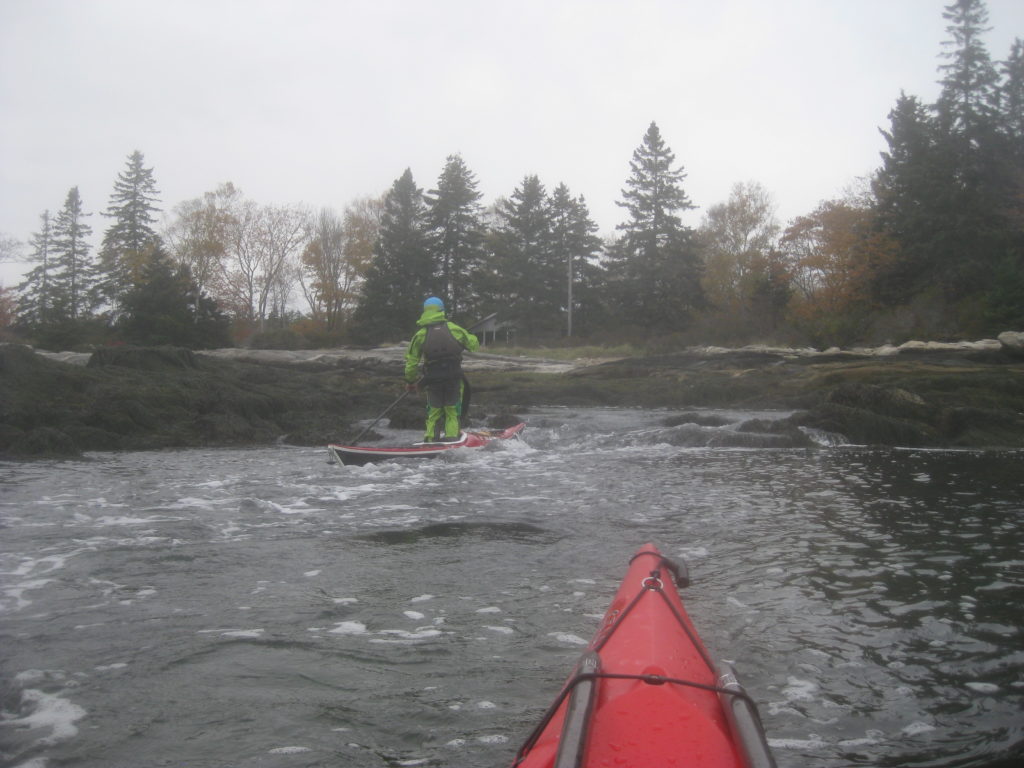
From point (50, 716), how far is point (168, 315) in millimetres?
31913

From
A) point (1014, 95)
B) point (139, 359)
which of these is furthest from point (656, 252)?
point (139, 359)

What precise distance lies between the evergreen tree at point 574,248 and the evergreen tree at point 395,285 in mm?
7716

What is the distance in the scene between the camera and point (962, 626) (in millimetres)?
3674

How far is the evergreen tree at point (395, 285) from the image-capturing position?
41.3 meters

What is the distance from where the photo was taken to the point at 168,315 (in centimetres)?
3167

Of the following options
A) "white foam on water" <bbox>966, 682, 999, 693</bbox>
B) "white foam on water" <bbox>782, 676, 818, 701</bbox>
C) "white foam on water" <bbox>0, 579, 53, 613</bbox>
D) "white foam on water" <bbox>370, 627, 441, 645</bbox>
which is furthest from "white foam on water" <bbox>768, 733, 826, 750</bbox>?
"white foam on water" <bbox>0, 579, 53, 613</bbox>

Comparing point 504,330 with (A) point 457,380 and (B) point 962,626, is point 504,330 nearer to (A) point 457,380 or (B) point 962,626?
(A) point 457,380

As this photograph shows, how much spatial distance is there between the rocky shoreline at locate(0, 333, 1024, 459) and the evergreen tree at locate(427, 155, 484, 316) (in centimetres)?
2071

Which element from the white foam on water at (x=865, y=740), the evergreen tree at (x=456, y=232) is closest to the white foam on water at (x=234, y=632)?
the white foam on water at (x=865, y=740)

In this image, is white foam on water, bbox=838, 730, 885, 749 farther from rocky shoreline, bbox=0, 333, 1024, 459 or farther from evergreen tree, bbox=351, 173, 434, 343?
evergreen tree, bbox=351, 173, 434, 343

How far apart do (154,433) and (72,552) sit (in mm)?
7212

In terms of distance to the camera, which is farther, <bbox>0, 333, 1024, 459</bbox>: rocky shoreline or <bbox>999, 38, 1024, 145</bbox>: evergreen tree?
<bbox>999, 38, 1024, 145</bbox>: evergreen tree

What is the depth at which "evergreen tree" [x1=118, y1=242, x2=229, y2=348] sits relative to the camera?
31.1 meters

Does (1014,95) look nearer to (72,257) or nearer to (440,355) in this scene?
(440,355)
